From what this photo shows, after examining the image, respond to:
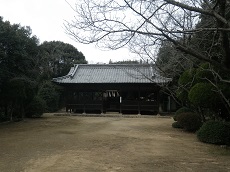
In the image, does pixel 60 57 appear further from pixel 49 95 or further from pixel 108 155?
pixel 108 155

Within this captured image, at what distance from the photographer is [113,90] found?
2828 cm

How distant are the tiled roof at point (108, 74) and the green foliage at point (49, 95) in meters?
2.56

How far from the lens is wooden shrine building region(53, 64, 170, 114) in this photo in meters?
27.2

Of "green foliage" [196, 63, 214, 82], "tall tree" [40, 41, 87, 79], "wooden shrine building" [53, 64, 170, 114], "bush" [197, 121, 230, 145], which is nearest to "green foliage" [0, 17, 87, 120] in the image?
"wooden shrine building" [53, 64, 170, 114]

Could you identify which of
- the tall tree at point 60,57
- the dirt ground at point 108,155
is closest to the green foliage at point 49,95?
the tall tree at point 60,57

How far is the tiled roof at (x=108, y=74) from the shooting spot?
27375 mm

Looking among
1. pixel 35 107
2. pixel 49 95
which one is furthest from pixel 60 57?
pixel 35 107

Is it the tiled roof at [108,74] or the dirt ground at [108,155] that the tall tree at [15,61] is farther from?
the tiled roof at [108,74]

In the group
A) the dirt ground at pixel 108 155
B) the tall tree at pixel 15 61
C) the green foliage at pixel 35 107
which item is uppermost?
the tall tree at pixel 15 61

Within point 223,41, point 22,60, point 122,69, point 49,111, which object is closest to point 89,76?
point 122,69

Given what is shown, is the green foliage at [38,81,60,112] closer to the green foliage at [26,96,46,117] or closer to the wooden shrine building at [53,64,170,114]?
the wooden shrine building at [53,64,170,114]

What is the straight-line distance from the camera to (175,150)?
9766mm

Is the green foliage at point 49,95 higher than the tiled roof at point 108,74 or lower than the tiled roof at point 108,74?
lower

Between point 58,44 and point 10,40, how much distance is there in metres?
27.3
